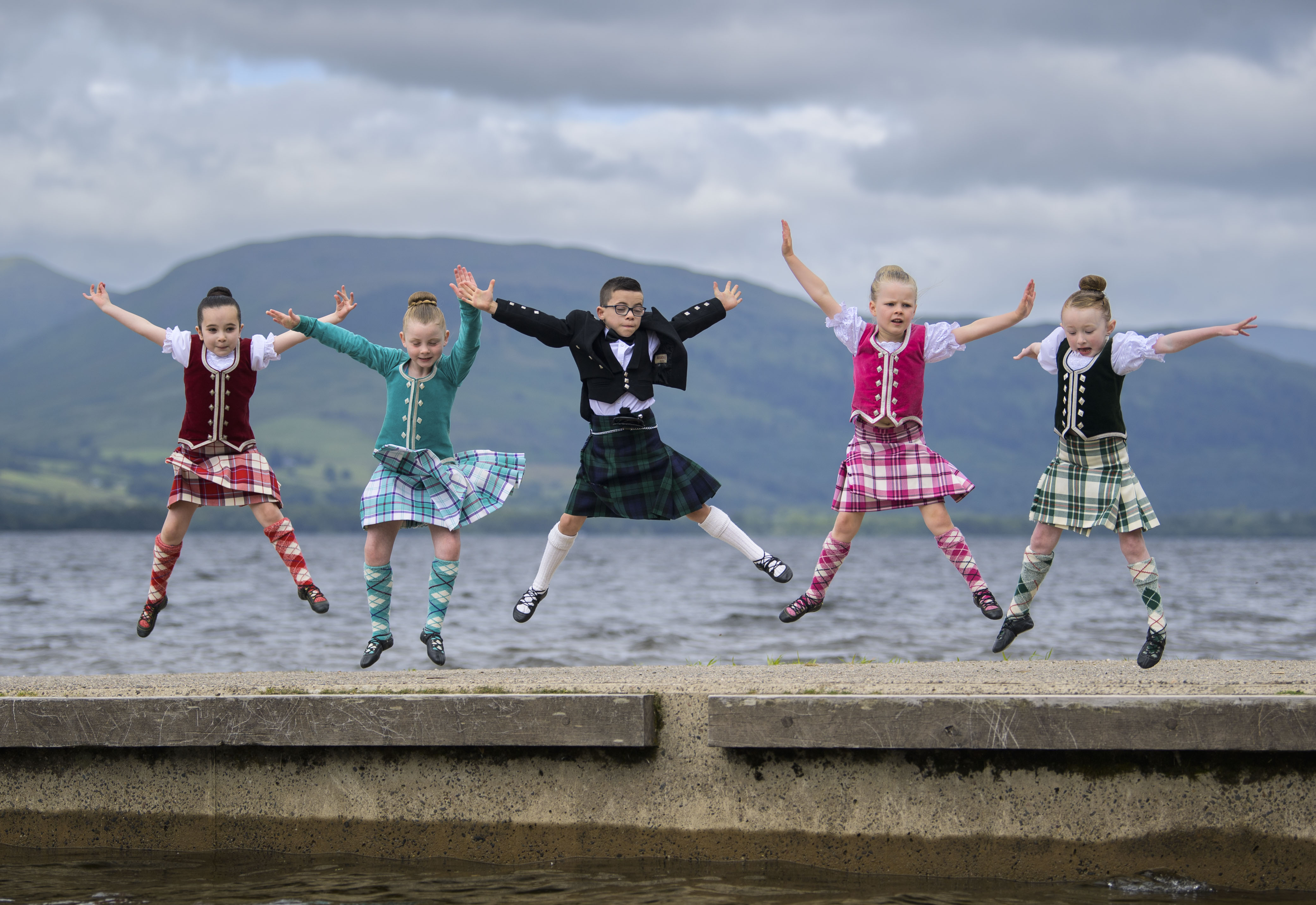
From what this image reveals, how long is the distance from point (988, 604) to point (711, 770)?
3.48 m

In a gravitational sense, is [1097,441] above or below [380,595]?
above

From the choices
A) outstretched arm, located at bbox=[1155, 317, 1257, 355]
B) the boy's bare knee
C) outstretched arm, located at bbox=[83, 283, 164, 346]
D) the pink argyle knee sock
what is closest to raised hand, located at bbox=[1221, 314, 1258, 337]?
outstretched arm, located at bbox=[1155, 317, 1257, 355]

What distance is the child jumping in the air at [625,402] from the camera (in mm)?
9961

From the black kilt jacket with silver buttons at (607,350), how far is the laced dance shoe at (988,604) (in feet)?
9.25

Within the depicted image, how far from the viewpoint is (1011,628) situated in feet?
32.1

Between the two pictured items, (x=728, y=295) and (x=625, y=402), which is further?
(x=728, y=295)

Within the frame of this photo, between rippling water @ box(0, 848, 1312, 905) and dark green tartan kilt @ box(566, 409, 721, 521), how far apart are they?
3.36 metres

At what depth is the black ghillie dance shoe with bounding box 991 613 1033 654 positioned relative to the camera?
9.74 metres

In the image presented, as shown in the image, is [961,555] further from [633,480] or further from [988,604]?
[633,480]

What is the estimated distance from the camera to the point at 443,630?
92.6ft

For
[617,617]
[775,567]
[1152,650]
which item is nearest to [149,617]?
[775,567]

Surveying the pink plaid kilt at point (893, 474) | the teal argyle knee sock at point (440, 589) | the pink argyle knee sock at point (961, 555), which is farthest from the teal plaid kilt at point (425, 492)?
the pink argyle knee sock at point (961, 555)

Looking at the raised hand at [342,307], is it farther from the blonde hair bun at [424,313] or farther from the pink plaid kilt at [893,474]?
the pink plaid kilt at [893,474]

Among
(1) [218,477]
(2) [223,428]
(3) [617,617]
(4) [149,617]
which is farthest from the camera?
(3) [617,617]
